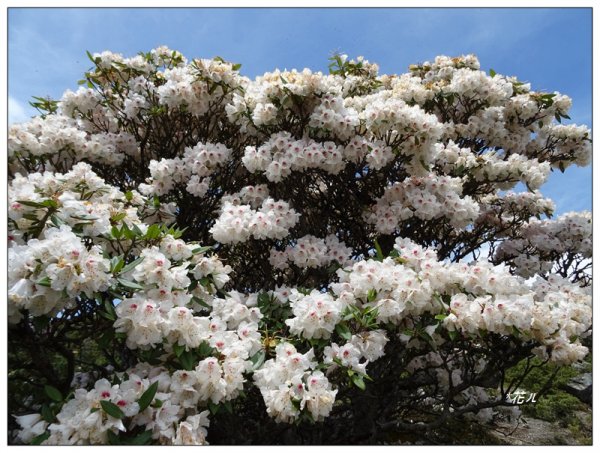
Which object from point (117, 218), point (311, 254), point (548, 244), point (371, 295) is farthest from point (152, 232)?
point (548, 244)

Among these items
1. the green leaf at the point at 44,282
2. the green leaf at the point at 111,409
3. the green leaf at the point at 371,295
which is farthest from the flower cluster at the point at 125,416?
the green leaf at the point at 371,295

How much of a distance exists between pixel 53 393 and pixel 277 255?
1927 mm

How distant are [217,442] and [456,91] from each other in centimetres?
382

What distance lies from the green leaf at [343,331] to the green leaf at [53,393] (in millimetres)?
1336

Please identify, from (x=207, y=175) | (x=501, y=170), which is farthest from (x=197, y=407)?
(x=501, y=170)

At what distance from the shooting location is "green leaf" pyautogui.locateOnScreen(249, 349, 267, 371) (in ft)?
7.67

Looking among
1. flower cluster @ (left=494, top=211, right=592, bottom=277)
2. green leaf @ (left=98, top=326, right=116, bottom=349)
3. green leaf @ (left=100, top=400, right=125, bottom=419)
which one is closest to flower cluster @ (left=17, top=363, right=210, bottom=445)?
green leaf @ (left=100, top=400, right=125, bottom=419)

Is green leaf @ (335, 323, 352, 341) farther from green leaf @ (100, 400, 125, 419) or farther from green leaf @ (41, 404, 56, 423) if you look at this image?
green leaf @ (41, 404, 56, 423)

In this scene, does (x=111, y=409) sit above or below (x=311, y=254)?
below

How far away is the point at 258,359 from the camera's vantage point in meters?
2.38

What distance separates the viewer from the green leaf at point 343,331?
2.38 metres

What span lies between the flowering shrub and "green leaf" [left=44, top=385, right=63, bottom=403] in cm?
4

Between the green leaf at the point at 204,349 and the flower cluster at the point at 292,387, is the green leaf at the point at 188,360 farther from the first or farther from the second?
the flower cluster at the point at 292,387

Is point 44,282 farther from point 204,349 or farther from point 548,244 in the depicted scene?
point 548,244
